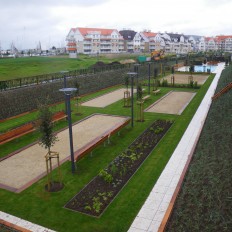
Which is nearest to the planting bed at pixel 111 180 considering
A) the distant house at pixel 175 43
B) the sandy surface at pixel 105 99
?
the sandy surface at pixel 105 99

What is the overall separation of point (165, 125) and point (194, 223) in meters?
10.3

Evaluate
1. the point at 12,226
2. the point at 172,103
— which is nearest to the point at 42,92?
the point at 172,103

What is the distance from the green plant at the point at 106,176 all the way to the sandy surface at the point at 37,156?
2.73 m

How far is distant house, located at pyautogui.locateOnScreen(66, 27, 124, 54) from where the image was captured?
94875 mm

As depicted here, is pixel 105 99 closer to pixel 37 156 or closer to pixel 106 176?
pixel 37 156

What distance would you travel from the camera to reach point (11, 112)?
19.8 meters

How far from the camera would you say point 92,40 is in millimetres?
95000

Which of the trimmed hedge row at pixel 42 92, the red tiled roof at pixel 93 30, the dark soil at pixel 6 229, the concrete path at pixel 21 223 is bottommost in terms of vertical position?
the concrete path at pixel 21 223

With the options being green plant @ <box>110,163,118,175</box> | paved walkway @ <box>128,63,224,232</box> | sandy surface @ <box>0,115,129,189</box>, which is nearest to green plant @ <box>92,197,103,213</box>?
paved walkway @ <box>128,63,224,232</box>

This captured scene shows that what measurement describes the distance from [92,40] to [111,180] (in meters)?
90.5

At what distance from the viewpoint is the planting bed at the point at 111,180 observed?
28.7ft

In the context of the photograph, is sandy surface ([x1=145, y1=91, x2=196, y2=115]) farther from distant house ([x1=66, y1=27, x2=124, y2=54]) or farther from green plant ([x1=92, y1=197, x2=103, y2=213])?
distant house ([x1=66, y1=27, x2=124, y2=54])

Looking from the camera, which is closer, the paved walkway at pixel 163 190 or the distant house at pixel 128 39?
the paved walkway at pixel 163 190

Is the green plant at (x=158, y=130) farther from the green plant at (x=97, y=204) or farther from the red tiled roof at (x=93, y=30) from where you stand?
the red tiled roof at (x=93, y=30)
